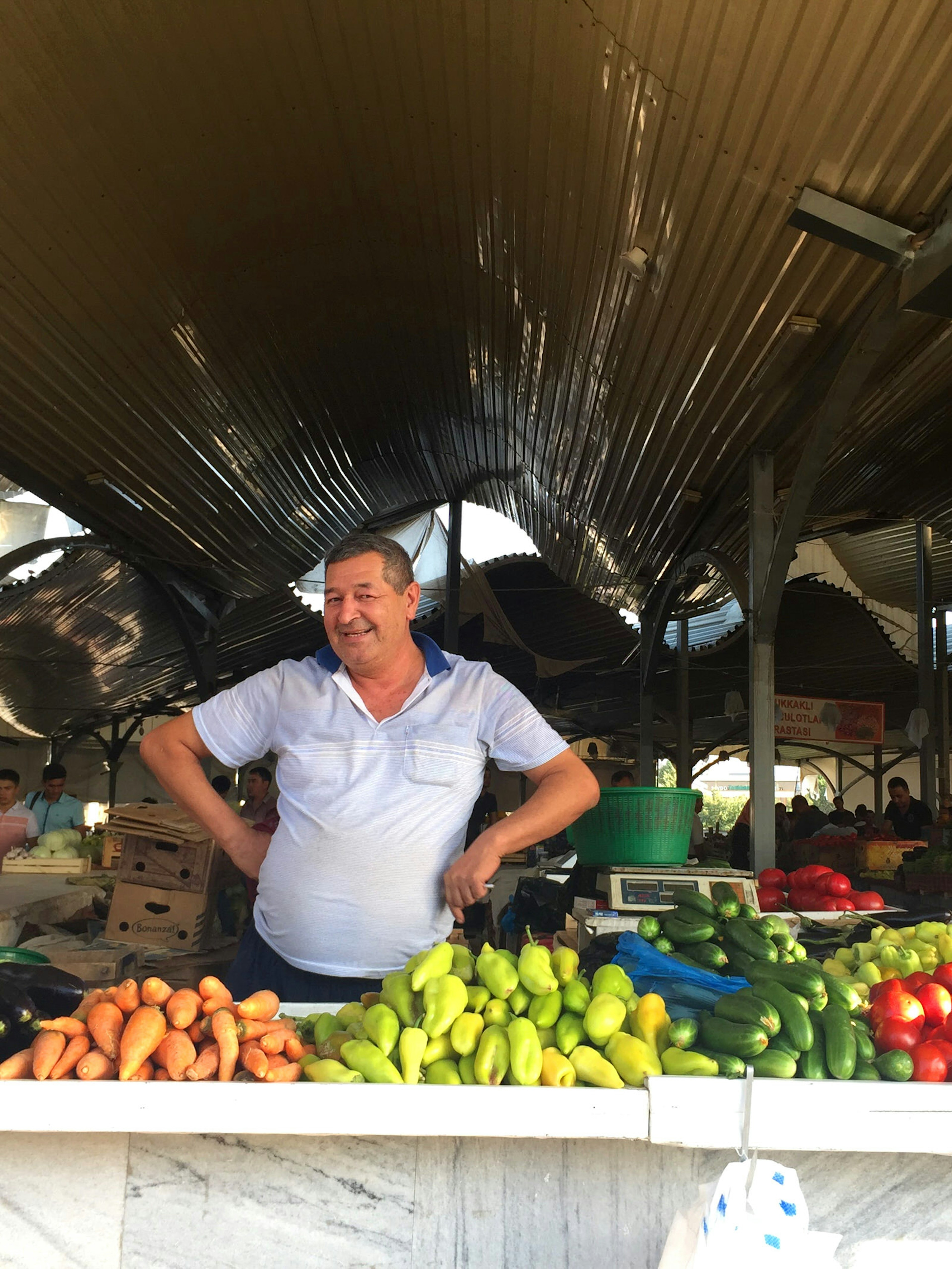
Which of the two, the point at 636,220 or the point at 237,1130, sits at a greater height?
the point at 636,220

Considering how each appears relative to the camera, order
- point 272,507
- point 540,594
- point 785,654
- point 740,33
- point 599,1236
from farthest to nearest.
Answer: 1. point 785,654
2. point 540,594
3. point 272,507
4. point 740,33
5. point 599,1236

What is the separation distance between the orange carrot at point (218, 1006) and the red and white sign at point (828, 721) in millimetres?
7757

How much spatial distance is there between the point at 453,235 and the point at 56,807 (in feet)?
18.9

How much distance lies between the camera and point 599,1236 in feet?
5.62

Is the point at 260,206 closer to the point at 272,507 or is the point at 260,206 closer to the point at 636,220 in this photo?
the point at 636,220

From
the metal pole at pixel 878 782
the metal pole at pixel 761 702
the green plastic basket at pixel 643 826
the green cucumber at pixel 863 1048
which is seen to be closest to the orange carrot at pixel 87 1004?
the green cucumber at pixel 863 1048

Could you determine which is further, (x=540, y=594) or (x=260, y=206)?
(x=540, y=594)

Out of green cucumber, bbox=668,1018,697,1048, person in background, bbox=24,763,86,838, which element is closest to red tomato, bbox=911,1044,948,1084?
green cucumber, bbox=668,1018,697,1048

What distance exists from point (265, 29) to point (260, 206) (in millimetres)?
1330

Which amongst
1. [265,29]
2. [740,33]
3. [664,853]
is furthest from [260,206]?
[664,853]

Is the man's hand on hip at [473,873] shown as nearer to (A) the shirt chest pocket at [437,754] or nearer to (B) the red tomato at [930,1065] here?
(A) the shirt chest pocket at [437,754]

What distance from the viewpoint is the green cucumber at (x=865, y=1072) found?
1792mm

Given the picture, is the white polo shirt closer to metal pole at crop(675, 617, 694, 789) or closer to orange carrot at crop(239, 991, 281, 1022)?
orange carrot at crop(239, 991, 281, 1022)

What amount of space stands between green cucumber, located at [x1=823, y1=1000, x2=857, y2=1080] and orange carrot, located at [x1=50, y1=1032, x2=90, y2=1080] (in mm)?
1297
